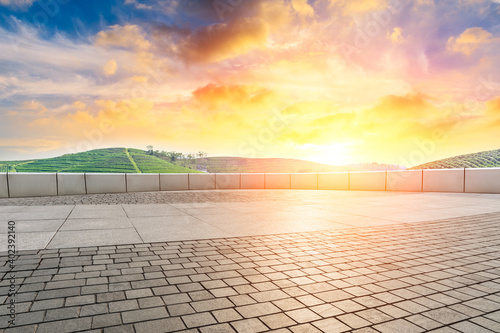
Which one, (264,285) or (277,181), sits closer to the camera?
(264,285)

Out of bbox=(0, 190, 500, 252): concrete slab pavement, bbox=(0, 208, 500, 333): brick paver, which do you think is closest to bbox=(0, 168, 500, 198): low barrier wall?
bbox=(0, 190, 500, 252): concrete slab pavement

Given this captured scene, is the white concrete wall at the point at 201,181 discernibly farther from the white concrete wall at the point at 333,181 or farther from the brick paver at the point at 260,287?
the brick paver at the point at 260,287

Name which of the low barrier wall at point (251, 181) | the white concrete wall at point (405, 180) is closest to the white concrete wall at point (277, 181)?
the low barrier wall at point (251, 181)

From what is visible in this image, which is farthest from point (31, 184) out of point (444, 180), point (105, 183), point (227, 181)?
point (444, 180)

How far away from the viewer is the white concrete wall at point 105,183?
1547 centimetres

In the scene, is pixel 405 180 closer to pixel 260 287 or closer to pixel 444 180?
pixel 444 180

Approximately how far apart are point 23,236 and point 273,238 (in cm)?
443

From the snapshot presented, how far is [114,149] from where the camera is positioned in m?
110

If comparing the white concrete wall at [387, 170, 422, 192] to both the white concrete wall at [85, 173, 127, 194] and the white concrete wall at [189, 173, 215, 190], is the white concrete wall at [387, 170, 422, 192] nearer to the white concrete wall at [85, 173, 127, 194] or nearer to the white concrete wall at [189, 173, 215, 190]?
the white concrete wall at [189, 173, 215, 190]

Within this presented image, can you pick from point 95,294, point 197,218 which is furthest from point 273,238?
point 95,294

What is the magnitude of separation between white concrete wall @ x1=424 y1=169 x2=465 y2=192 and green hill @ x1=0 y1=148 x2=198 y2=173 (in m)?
77.1

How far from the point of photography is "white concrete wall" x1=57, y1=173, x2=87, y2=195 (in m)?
14.7

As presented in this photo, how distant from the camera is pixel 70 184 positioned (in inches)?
589

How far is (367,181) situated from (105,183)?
12344mm
